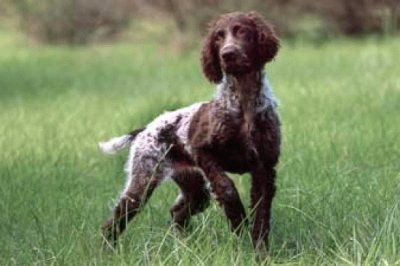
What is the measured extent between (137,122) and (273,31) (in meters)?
4.00

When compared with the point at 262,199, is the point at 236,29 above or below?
above

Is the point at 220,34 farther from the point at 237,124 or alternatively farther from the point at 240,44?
the point at 237,124

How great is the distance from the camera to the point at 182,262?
5.27 meters

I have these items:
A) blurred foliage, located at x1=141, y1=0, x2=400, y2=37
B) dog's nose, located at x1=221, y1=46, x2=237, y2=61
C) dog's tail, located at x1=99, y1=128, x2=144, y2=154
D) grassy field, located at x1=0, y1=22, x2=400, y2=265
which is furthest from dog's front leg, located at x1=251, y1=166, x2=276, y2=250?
blurred foliage, located at x1=141, y1=0, x2=400, y2=37

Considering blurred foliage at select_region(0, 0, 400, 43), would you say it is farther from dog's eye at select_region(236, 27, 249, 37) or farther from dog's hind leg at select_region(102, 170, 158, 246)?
dog's eye at select_region(236, 27, 249, 37)

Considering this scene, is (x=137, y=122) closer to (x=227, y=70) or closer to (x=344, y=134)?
(x=344, y=134)

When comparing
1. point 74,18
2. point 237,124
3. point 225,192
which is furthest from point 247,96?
point 74,18

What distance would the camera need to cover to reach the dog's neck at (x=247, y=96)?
5.77m

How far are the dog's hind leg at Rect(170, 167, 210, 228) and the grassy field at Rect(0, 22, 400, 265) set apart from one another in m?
0.09

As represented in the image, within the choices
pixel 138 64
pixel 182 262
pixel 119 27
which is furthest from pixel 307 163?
pixel 119 27

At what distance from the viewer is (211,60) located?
19.5ft

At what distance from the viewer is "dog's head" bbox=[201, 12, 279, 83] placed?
566cm

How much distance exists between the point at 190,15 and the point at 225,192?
15438 mm

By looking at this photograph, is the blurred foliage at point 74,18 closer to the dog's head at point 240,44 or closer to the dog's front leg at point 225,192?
the dog's head at point 240,44
